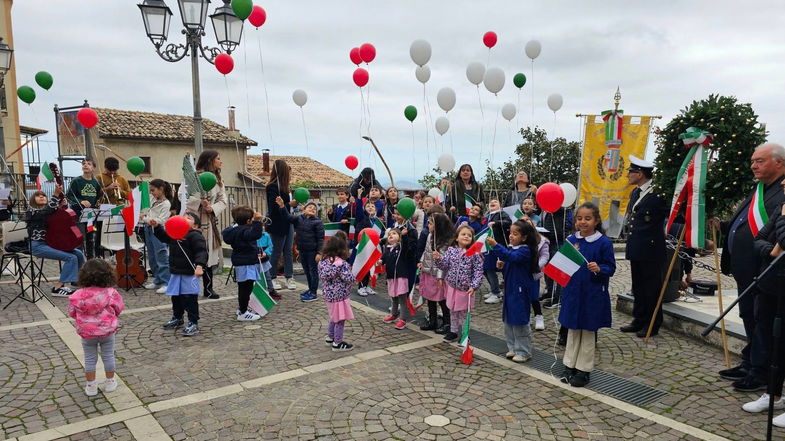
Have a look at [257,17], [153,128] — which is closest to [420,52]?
[257,17]

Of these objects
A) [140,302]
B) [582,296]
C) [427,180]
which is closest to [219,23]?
[140,302]

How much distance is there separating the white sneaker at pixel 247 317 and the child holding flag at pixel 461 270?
8.45 feet

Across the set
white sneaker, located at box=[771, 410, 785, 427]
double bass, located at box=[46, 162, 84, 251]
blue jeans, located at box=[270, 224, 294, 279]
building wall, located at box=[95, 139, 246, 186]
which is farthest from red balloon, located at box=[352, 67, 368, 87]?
building wall, located at box=[95, 139, 246, 186]

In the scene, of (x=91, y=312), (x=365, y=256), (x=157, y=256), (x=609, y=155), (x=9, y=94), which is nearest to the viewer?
(x=91, y=312)

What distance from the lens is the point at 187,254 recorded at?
5.56m

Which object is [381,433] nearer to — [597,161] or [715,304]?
[715,304]

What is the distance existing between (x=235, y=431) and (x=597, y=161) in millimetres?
10130

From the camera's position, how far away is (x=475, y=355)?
5062 mm

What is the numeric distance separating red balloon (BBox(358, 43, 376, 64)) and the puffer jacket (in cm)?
602

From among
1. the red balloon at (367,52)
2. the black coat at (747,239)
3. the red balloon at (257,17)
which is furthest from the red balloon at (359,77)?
the black coat at (747,239)

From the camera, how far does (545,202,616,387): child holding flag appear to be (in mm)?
4164

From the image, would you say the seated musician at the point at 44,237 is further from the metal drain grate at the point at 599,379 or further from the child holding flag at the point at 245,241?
the metal drain grate at the point at 599,379

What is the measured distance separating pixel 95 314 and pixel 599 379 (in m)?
4.47

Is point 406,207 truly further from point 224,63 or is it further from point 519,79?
point 519,79
